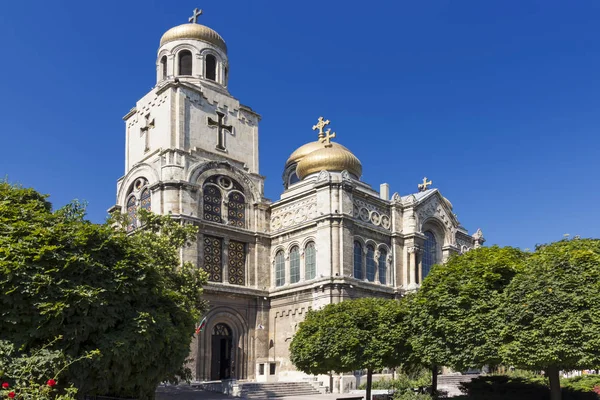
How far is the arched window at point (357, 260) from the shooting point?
43.5 metres

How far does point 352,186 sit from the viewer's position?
4338cm

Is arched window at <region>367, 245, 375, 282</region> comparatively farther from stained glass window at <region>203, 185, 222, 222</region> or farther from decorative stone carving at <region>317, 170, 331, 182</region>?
stained glass window at <region>203, 185, 222, 222</region>

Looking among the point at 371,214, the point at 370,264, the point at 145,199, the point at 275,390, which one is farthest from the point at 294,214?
the point at 275,390

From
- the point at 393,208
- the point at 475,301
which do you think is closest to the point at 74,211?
the point at 475,301

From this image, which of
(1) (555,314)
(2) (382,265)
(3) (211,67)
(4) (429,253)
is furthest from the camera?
(4) (429,253)

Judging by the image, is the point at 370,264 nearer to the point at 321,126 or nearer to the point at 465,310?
the point at 321,126

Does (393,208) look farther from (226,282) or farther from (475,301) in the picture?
(475,301)

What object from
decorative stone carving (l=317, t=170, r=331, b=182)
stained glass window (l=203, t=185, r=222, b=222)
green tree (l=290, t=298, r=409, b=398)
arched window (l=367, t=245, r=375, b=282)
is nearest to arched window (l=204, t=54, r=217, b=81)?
stained glass window (l=203, t=185, r=222, b=222)

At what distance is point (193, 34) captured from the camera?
4716 cm

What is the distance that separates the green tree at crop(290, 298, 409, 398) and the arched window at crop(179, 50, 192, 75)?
79.9ft

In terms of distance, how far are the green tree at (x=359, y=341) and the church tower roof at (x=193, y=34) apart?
83.4 ft

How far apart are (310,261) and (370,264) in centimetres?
466

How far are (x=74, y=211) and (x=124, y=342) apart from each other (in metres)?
6.13

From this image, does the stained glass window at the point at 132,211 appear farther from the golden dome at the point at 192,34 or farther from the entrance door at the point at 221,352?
the golden dome at the point at 192,34
